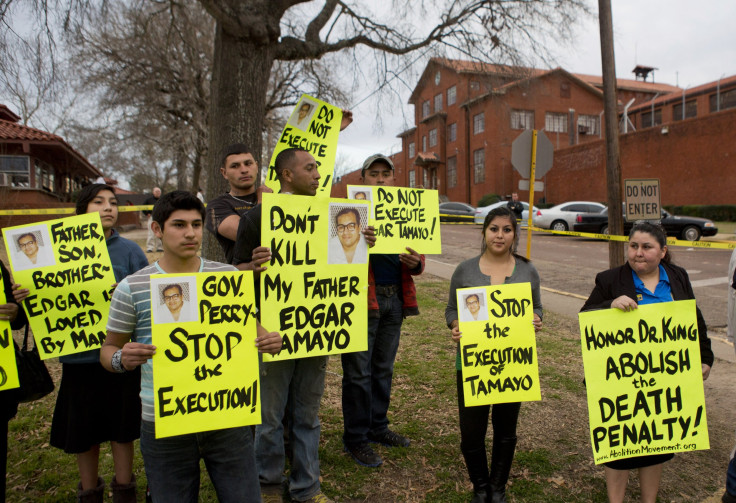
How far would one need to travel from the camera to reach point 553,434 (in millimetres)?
4027

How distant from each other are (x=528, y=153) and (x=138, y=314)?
23.4ft

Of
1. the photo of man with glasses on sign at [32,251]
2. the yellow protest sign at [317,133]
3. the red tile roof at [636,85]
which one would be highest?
the red tile roof at [636,85]

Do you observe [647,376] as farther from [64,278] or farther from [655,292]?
[64,278]

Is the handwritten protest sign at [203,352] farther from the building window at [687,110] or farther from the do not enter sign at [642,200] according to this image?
the building window at [687,110]

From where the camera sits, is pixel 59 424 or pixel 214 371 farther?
pixel 59 424

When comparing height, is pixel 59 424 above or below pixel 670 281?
below

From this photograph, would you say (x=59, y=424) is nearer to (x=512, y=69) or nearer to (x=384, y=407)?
(x=384, y=407)

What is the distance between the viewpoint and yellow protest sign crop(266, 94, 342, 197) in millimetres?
4496

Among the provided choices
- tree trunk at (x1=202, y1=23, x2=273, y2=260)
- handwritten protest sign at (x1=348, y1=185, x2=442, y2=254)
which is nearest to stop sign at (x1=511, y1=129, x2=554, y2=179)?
tree trunk at (x1=202, y1=23, x2=273, y2=260)

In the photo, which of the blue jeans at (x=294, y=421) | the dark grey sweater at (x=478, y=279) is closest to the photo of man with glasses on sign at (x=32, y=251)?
the blue jeans at (x=294, y=421)

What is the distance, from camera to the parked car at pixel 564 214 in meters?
22.0

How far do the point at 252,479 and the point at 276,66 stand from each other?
21551mm

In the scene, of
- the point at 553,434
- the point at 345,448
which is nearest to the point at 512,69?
the point at 553,434

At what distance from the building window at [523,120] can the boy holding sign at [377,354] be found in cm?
3877
